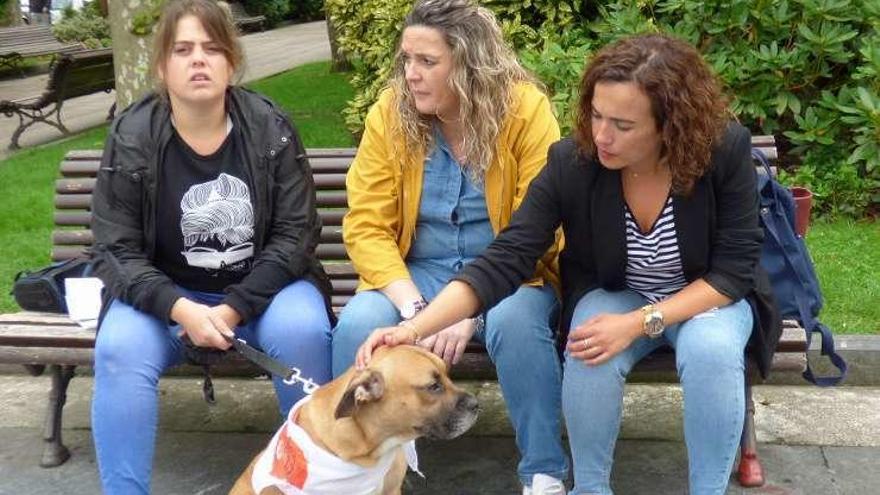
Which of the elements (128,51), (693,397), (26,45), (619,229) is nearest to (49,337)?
(619,229)

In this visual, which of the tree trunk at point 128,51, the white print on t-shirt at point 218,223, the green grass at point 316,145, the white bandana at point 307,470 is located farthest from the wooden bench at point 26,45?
the white bandana at point 307,470

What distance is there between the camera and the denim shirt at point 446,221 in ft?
12.9

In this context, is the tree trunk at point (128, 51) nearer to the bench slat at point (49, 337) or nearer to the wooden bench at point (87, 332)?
the wooden bench at point (87, 332)

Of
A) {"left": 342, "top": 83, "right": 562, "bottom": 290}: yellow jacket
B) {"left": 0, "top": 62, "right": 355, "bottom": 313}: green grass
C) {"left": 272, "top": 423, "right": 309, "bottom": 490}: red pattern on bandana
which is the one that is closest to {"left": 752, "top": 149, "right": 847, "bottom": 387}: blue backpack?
{"left": 342, "top": 83, "right": 562, "bottom": 290}: yellow jacket

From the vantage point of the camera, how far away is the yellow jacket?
12.7ft

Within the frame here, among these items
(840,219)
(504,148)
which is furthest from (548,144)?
(840,219)

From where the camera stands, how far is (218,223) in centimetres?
389

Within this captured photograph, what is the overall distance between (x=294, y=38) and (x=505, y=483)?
21651mm

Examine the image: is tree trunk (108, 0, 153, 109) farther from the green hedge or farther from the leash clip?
the leash clip

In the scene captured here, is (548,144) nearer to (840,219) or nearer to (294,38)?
(840,219)

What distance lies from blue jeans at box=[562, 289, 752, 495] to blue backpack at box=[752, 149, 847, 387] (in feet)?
0.94

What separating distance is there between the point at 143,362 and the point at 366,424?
0.86 m

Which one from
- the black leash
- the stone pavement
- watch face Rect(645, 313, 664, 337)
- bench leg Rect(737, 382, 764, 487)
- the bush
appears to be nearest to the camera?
watch face Rect(645, 313, 664, 337)

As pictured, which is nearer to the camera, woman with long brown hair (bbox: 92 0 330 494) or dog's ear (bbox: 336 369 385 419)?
dog's ear (bbox: 336 369 385 419)
